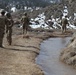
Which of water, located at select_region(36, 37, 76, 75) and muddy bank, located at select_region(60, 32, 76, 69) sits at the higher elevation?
muddy bank, located at select_region(60, 32, 76, 69)

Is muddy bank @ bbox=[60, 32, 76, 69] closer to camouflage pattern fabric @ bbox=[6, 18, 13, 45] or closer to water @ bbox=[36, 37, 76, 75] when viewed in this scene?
water @ bbox=[36, 37, 76, 75]

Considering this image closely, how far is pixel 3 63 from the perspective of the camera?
1672 centimetres

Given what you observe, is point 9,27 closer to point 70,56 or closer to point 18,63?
point 70,56

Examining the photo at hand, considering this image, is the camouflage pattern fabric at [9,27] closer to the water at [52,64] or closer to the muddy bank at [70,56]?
the water at [52,64]

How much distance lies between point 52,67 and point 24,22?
47.2ft

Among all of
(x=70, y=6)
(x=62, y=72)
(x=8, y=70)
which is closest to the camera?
(x=8, y=70)

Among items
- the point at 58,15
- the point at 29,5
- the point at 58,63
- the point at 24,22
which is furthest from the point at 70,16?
the point at 29,5

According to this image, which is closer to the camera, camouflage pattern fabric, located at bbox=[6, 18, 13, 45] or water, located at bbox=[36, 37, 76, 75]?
water, located at bbox=[36, 37, 76, 75]

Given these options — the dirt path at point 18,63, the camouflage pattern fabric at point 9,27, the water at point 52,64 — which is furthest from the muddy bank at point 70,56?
the camouflage pattern fabric at point 9,27

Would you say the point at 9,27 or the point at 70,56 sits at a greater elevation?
the point at 9,27

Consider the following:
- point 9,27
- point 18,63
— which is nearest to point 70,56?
point 18,63

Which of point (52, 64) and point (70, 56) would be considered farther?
point (70, 56)

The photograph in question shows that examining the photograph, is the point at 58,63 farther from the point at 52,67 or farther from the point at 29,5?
the point at 29,5

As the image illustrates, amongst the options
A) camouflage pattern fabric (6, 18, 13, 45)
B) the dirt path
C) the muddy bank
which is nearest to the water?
the muddy bank
